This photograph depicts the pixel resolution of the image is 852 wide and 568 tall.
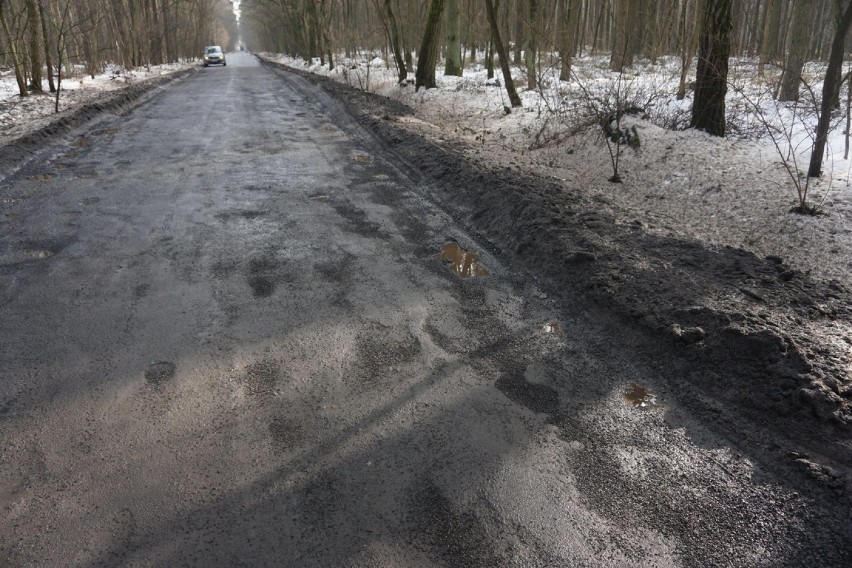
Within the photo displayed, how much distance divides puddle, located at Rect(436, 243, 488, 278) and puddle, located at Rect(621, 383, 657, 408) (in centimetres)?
172

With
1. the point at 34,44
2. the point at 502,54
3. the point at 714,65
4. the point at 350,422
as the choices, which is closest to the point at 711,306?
the point at 350,422

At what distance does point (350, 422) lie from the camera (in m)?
2.66

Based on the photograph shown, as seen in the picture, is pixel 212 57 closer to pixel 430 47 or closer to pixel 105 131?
pixel 430 47

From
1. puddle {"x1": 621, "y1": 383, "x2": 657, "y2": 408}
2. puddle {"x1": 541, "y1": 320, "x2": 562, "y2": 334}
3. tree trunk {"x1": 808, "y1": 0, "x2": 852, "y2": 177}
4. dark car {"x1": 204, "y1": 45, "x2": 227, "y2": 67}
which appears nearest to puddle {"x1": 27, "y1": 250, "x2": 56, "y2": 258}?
puddle {"x1": 541, "y1": 320, "x2": 562, "y2": 334}

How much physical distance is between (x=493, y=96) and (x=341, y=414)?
13836 mm

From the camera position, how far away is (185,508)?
2160mm

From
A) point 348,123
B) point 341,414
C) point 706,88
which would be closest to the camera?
point 341,414

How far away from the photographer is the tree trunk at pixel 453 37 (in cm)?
1711

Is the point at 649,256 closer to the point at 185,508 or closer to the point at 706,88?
the point at 185,508

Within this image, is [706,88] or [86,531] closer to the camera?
[86,531]

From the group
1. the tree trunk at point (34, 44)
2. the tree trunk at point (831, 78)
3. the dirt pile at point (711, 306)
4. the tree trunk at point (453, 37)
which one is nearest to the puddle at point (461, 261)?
the dirt pile at point (711, 306)

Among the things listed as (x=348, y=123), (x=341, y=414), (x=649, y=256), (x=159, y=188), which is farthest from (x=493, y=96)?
(x=341, y=414)

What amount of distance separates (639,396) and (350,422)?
164cm

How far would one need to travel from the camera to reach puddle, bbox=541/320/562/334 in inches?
141
